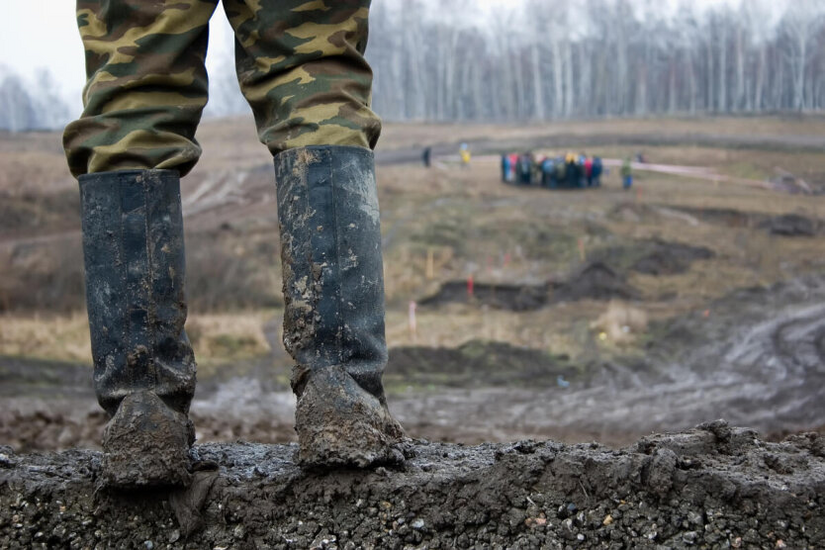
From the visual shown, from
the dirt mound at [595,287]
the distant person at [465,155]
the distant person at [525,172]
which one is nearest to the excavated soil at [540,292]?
the dirt mound at [595,287]

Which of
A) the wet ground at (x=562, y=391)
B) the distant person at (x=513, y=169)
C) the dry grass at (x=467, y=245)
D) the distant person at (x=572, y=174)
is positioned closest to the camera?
the wet ground at (x=562, y=391)

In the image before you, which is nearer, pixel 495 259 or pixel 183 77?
pixel 183 77

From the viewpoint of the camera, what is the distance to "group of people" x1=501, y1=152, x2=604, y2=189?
15.0m

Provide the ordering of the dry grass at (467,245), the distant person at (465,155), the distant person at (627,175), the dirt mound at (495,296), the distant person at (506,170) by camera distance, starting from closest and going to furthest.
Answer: the dry grass at (467,245)
the dirt mound at (495,296)
the distant person at (627,175)
the distant person at (506,170)
the distant person at (465,155)

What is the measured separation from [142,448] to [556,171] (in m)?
13.7

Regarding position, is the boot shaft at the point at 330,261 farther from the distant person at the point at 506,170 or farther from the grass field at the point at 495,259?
the distant person at the point at 506,170

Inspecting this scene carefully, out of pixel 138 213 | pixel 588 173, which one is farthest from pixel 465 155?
pixel 138 213

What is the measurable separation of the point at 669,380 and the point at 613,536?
7.09m

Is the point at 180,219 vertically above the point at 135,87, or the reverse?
the point at 135,87

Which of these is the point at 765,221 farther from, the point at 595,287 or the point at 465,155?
the point at 465,155

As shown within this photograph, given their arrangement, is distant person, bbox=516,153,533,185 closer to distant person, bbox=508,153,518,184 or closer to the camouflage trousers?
distant person, bbox=508,153,518,184

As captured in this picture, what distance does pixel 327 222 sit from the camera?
1770 millimetres

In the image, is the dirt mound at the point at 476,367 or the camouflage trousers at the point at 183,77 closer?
the camouflage trousers at the point at 183,77

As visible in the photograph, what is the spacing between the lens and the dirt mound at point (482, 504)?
157cm
